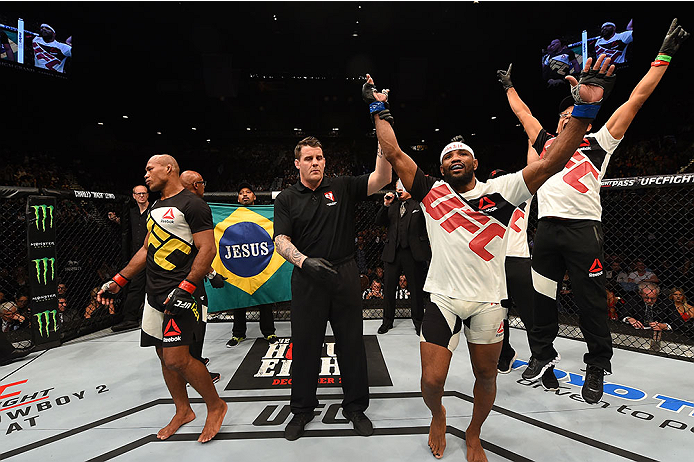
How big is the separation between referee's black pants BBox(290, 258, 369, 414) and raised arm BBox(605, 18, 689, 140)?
2158 mm

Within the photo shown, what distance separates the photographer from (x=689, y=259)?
5176mm

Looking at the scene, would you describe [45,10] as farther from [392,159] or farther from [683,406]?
[683,406]

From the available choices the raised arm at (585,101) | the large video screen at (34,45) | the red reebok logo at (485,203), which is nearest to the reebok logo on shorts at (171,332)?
the red reebok logo at (485,203)

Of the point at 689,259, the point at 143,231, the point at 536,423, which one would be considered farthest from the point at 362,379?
the point at 689,259

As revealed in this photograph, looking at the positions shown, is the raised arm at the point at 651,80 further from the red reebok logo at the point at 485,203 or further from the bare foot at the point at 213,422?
the bare foot at the point at 213,422

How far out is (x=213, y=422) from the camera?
7.17 feet

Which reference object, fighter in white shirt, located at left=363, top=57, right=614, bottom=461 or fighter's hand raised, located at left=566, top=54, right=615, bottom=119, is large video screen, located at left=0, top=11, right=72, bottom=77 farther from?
fighter's hand raised, located at left=566, top=54, right=615, bottom=119

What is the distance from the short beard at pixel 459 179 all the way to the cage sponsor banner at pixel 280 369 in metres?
1.60

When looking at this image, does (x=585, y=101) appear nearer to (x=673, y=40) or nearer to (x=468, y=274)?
(x=468, y=274)

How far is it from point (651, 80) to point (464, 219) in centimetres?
174

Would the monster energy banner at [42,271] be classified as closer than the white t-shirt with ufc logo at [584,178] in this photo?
No

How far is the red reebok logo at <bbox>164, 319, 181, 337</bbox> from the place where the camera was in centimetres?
206

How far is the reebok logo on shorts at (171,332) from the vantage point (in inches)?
81.0

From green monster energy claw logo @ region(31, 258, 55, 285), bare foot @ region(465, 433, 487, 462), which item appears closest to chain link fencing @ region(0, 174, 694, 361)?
green monster energy claw logo @ region(31, 258, 55, 285)
